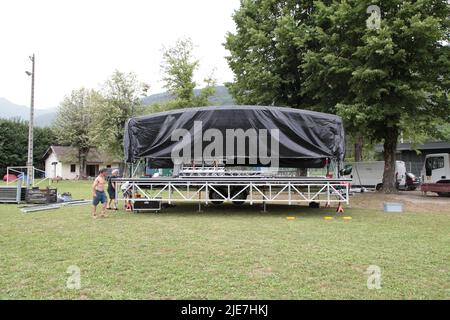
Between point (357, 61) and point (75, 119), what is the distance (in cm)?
3781

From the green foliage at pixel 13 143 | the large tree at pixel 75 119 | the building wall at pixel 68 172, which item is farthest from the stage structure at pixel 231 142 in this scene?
the building wall at pixel 68 172

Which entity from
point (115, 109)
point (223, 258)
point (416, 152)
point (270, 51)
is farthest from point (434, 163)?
point (115, 109)

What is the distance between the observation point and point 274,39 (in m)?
20.6

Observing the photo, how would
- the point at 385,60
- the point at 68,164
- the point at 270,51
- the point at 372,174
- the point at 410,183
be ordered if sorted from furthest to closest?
the point at 68,164 → the point at 410,183 → the point at 372,174 → the point at 270,51 → the point at 385,60

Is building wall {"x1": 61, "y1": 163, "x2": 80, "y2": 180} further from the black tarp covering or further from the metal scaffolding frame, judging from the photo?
the metal scaffolding frame

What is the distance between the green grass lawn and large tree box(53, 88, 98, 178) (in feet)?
120

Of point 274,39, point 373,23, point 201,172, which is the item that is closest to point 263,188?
point 201,172

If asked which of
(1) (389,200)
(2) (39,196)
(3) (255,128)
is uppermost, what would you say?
(3) (255,128)

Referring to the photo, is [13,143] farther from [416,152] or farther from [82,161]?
[416,152]

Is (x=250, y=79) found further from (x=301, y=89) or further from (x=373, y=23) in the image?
(x=373, y=23)

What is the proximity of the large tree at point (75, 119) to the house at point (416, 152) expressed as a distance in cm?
3393

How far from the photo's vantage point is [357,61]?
57.1 ft
